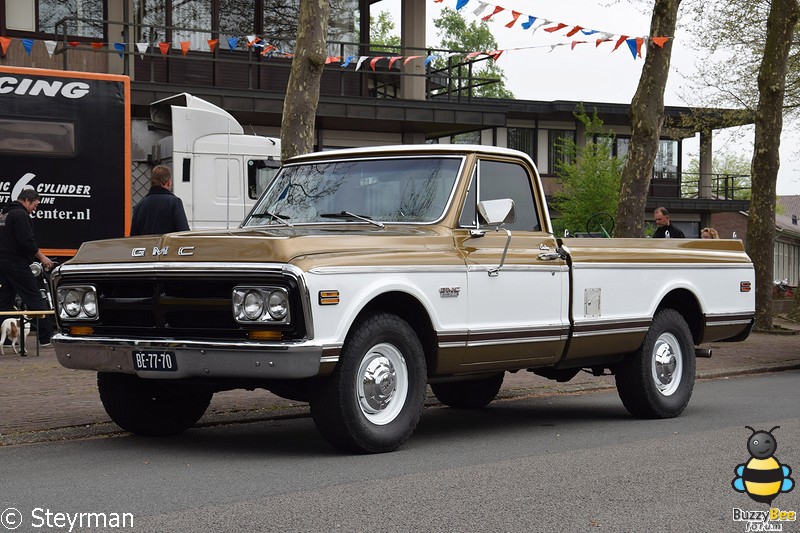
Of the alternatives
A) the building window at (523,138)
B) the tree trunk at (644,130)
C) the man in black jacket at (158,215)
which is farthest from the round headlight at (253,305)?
the building window at (523,138)

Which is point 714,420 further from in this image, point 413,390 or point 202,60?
point 202,60

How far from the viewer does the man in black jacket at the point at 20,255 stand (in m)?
15.5

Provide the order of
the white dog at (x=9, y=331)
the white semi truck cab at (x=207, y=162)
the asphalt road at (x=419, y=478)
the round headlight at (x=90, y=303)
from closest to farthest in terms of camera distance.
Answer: the asphalt road at (x=419, y=478) → the round headlight at (x=90, y=303) → the white dog at (x=9, y=331) → the white semi truck cab at (x=207, y=162)

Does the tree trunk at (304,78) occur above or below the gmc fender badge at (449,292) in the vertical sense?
above

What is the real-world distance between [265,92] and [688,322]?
16608 mm

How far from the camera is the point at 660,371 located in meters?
10.5

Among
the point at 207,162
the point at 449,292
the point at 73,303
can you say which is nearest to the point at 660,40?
the point at 207,162

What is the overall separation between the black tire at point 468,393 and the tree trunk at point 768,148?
1387 cm

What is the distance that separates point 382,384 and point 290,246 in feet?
3.75

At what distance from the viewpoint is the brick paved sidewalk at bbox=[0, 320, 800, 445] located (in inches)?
373

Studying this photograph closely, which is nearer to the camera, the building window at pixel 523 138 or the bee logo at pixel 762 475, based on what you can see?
the bee logo at pixel 762 475

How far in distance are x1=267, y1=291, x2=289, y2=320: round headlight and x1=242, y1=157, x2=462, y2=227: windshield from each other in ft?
5.12

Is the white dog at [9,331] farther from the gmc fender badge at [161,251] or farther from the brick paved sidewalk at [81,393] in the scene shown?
the gmc fender badge at [161,251]

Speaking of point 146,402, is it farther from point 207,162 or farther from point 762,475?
point 207,162
